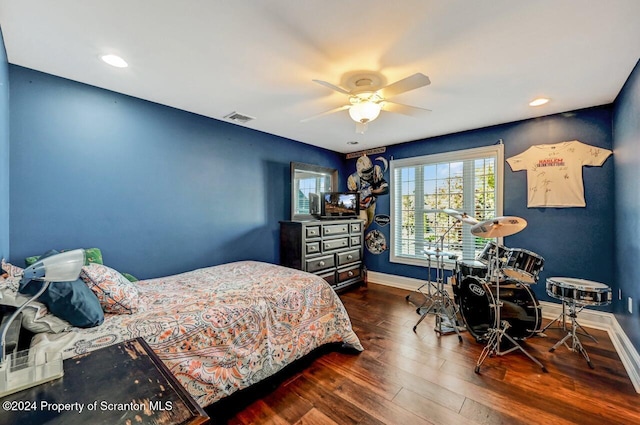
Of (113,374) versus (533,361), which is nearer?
(113,374)

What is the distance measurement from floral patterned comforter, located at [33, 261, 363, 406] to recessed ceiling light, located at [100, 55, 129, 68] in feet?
5.86

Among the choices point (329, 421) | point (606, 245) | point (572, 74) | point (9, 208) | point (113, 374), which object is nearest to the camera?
point (113, 374)

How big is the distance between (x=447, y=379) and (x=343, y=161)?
156 inches

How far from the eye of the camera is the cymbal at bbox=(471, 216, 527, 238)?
83.8 inches

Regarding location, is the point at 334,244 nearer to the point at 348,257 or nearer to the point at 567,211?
the point at 348,257

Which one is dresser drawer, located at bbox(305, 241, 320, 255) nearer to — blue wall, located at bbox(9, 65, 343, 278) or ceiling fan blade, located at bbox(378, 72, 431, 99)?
blue wall, located at bbox(9, 65, 343, 278)

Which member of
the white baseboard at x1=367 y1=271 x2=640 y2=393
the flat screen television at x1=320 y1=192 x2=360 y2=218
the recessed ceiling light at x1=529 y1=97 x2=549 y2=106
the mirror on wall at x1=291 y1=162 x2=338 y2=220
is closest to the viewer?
the white baseboard at x1=367 y1=271 x2=640 y2=393

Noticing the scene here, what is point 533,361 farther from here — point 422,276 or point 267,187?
point 267,187

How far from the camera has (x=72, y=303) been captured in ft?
4.46

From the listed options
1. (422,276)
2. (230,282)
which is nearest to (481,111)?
(422,276)

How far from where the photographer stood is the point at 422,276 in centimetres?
415

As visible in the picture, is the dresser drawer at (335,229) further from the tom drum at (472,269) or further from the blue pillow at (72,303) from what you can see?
the blue pillow at (72,303)

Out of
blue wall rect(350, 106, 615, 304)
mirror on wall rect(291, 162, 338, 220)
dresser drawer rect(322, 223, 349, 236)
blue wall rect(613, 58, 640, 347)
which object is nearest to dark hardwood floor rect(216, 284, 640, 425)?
blue wall rect(613, 58, 640, 347)

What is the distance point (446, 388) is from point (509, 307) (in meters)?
1.00
